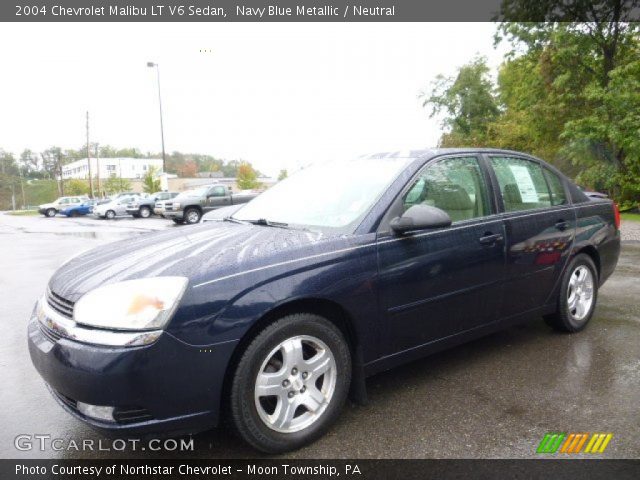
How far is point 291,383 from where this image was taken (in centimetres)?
247

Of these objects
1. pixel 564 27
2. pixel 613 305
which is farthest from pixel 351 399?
pixel 564 27

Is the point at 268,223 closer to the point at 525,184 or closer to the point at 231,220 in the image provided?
the point at 231,220

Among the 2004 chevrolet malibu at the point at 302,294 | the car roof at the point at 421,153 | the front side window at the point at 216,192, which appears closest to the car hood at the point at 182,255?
the 2004 chevrolet malibu at the point at 302,294

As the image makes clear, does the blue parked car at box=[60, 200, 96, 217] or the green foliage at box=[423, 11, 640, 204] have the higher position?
the green foliage at box=[423, 11, 640, 204]

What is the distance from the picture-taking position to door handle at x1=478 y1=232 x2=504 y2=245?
3.29 metres

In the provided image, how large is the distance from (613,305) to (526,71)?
19.5m

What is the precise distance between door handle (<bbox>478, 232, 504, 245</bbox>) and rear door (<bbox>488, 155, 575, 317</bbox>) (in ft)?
0.34

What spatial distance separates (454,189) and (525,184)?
2.91 feet

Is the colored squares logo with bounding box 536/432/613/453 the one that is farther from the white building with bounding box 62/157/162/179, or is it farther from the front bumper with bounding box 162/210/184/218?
the white building with bounding box 62/157/162/179

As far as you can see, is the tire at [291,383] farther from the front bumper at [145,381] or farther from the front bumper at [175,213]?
the front bumper at [175,213]

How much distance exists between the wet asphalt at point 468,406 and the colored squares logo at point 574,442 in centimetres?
Answer: 4

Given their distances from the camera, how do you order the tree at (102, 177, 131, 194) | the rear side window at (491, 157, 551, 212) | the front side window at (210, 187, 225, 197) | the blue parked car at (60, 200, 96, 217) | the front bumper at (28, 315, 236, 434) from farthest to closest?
1. the tree at (102, 177, 131, 194)
2. the blue parked car at (60, 200, 96, 217)
3. the front side window at (210, 187, 225, 197)
4. the rear side window at (491, 157, 551, 212)
5. the front bumper at (28, 315, 236, 434)

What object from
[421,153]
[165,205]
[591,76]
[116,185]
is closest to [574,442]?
[421,153]

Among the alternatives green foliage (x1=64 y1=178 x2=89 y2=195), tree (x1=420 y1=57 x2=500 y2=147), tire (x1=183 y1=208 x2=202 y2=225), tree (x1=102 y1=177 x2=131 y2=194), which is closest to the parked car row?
tire (x1=183 y1=208 x2=202 y2=225)
